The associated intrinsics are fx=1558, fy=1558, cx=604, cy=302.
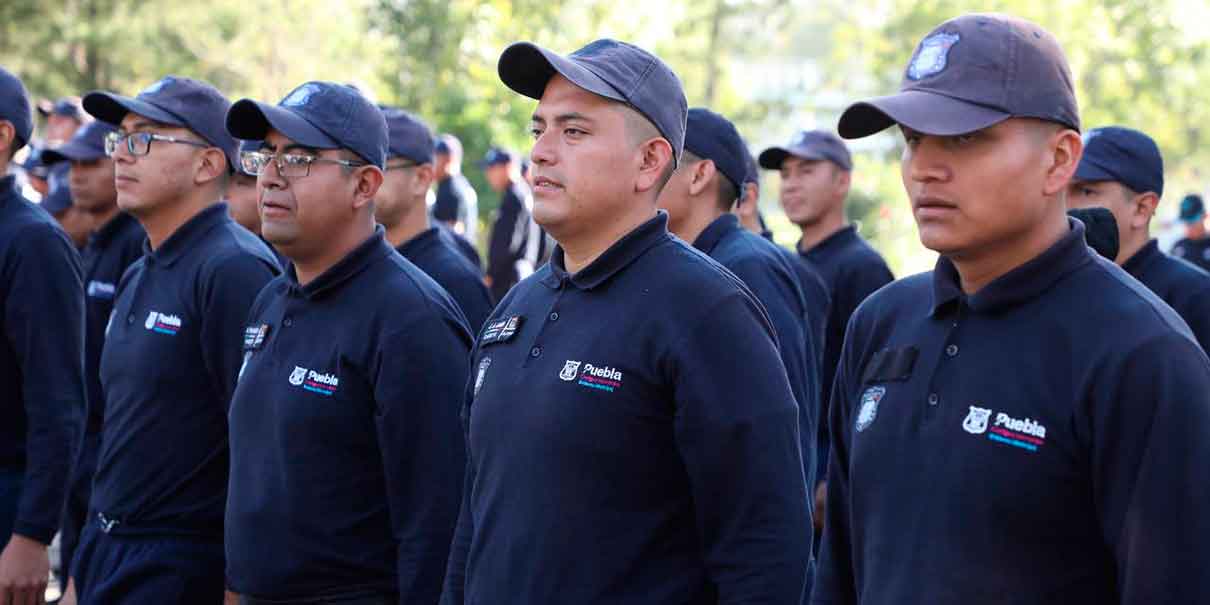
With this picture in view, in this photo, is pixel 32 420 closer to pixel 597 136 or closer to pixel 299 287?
pixel 299 287

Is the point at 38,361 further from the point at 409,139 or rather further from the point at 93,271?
the point at 409,139

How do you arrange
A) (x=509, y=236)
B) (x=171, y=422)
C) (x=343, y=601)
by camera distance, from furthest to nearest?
(x=509, y=236), (x=171, y=422), (x=343, y=601)

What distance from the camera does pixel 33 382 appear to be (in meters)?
5.79

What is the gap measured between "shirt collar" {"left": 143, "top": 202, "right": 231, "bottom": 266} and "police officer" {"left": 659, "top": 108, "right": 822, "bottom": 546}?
1744 millimetres

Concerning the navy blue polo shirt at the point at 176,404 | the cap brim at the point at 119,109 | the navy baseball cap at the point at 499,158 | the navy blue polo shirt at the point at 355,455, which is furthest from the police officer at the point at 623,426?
the navy baseball cap at the point at 499,158

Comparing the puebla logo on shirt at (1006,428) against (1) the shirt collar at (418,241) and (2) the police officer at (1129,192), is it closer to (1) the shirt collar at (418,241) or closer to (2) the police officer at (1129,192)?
(2) the police officer at (1129,192)

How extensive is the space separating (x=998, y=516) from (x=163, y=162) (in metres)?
3.95

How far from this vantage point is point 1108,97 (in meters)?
36.7

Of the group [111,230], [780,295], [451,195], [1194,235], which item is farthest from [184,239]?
[1194,235]

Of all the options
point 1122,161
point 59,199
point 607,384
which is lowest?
point 59,199

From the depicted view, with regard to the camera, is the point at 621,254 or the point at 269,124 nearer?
the point at 621,254

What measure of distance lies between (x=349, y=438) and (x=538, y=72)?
1310 mm

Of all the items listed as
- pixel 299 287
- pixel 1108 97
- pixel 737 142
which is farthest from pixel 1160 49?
pixel 299 287

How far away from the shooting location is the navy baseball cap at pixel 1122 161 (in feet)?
21.7
